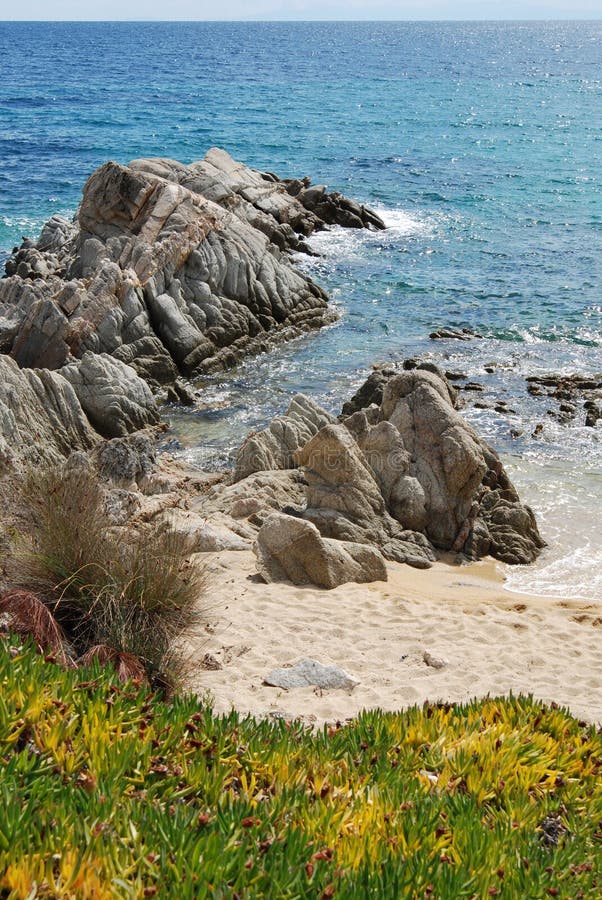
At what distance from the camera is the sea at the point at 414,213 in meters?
18.8

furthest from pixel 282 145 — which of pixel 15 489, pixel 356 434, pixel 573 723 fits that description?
pixel 573 723

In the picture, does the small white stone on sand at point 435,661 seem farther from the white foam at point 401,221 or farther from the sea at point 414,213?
the white foam at point 401,221

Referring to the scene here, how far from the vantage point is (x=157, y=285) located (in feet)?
73.5

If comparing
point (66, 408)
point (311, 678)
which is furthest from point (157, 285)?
point (311, 678)

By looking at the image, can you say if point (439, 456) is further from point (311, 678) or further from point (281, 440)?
point (311, 678)

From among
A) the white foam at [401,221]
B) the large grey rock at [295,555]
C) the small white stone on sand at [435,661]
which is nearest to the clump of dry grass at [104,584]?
the small white stone on sand at [435,661]

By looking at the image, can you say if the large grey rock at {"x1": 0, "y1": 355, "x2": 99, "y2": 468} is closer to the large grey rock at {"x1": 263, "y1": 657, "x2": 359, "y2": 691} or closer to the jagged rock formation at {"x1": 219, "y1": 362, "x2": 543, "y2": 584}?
the jagged rock formation at {"x1": 219, "y1": 362, "x2": 543, "y2": 584}

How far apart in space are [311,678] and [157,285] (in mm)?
15660

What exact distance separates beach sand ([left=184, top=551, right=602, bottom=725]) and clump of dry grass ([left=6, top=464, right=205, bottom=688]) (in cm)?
48

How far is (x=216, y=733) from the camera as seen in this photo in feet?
18.4

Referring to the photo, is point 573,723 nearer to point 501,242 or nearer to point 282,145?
point 501,242

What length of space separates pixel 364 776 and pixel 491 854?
3.54ft

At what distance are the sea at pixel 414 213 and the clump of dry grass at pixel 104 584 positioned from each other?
20.9 ft

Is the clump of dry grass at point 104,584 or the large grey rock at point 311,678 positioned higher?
the clump of dry grass at point 104,584
